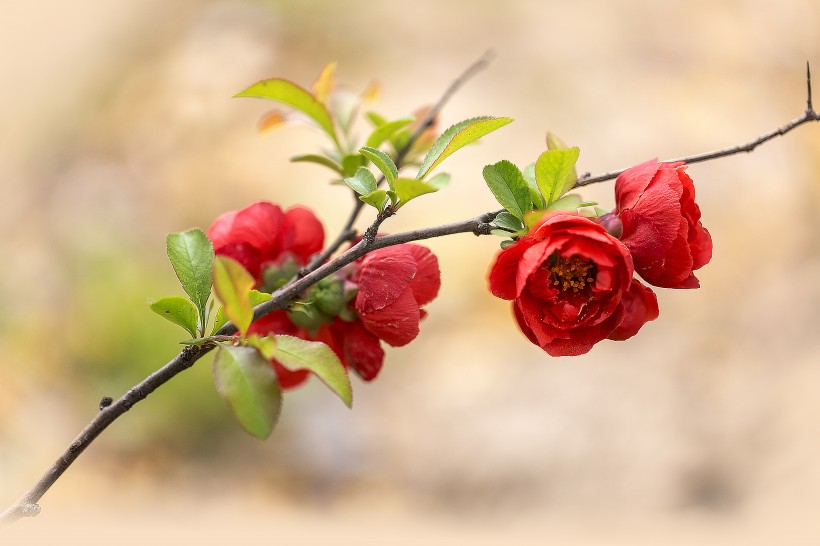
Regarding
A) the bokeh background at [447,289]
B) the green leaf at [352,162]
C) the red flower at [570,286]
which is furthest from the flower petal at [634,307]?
the bokeh background at [447,289]

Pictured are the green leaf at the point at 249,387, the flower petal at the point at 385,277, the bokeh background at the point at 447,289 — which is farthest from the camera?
the bokeh background at the point at 447,289

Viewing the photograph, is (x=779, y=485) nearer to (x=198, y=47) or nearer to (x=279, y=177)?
(x=279, y=177)

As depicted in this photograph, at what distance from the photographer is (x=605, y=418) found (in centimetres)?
169

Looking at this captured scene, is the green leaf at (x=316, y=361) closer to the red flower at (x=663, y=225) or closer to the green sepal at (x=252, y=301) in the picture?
the green sepal at (x=252, y=301)

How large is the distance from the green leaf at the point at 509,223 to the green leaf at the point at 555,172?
22mm

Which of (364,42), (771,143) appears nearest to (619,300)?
(771,143)

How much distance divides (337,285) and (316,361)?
0.39ft

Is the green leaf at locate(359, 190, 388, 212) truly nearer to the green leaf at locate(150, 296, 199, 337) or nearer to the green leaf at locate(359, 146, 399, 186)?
the green leaf at locate(359, 146, 399, 186)

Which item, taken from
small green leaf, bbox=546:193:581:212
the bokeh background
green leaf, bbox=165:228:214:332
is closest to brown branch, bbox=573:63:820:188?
small green leaf, bbox=546:193:581:212

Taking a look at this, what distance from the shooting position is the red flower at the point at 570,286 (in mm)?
372

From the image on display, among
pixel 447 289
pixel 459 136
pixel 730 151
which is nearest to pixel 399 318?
pixel 459 136

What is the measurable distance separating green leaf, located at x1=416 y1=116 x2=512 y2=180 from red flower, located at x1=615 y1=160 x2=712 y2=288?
9 centimetres

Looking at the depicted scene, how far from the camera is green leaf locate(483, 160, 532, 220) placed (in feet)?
1.27

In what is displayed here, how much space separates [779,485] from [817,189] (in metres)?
0.82
